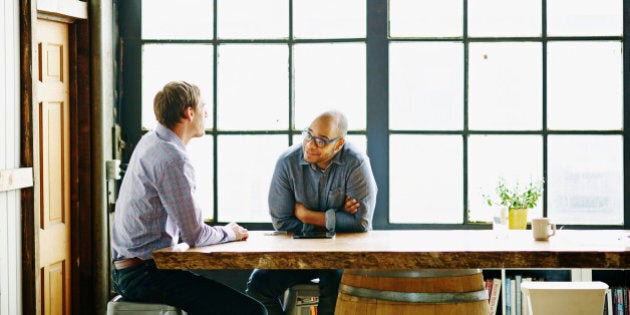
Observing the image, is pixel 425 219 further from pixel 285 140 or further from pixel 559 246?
pixel 559 246

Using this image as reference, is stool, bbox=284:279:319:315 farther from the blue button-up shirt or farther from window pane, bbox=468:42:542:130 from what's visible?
window pane, bbox=468:42:542:130

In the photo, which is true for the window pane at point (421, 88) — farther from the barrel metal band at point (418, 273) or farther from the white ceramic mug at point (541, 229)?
the barrel metal band at point (418, 273)

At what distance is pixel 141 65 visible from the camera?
476 cm

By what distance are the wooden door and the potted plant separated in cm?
234

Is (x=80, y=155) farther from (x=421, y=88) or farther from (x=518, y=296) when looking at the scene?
(x=518, y=296)

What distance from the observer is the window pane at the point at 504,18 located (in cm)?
461

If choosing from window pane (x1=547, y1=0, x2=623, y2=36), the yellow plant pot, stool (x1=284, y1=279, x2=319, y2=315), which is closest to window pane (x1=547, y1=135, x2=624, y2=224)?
the yellow plant pot

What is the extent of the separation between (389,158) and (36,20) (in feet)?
6.74

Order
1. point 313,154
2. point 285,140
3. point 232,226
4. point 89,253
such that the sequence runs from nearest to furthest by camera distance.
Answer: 1. point 232,226
2. point 313,154
3. point 89,253
4. point 285,140

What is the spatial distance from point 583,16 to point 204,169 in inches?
92.9

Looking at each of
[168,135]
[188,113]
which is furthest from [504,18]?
[168,135]

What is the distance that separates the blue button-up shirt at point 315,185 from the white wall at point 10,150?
115 cm

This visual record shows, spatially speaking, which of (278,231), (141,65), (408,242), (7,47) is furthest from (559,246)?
(141,65)

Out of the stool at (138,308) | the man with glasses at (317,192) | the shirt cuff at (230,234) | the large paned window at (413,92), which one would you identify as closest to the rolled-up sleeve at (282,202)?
the man with glasses at (317,192)
